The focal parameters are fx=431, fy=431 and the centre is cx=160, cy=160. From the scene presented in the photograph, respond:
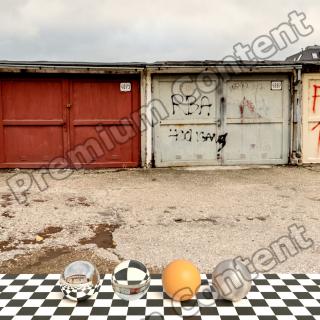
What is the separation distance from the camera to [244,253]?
4895 mm

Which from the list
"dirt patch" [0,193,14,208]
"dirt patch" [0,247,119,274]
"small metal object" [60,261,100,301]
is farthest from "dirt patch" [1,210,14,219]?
"small metal object" [60,261,100,301]

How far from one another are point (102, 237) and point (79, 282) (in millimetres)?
3015

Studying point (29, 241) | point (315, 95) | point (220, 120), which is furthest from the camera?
point (315, 95)

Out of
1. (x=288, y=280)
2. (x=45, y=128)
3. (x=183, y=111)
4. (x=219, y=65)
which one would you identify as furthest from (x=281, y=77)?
(x=288, y=280)

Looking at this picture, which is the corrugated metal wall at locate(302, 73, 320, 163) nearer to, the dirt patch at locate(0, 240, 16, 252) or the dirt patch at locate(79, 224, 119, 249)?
the dirt patch at locate(79, 224, 119, 249)

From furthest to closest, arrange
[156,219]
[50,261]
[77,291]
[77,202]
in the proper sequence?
[77,202] → [156,219] → [50,261] → [77,291]

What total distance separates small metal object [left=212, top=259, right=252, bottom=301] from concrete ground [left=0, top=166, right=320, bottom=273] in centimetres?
174

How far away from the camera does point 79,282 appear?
2.63 meters

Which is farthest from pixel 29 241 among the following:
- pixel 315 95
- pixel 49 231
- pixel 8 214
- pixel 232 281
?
pixel 315 95

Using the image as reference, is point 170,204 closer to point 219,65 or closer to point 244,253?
point 244,253

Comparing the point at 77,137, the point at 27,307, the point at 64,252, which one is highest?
the point at 77,137

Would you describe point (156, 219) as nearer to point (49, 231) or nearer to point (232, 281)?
point (49, 231)

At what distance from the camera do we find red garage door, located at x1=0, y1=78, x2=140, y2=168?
11008 mm

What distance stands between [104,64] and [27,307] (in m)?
8.67
